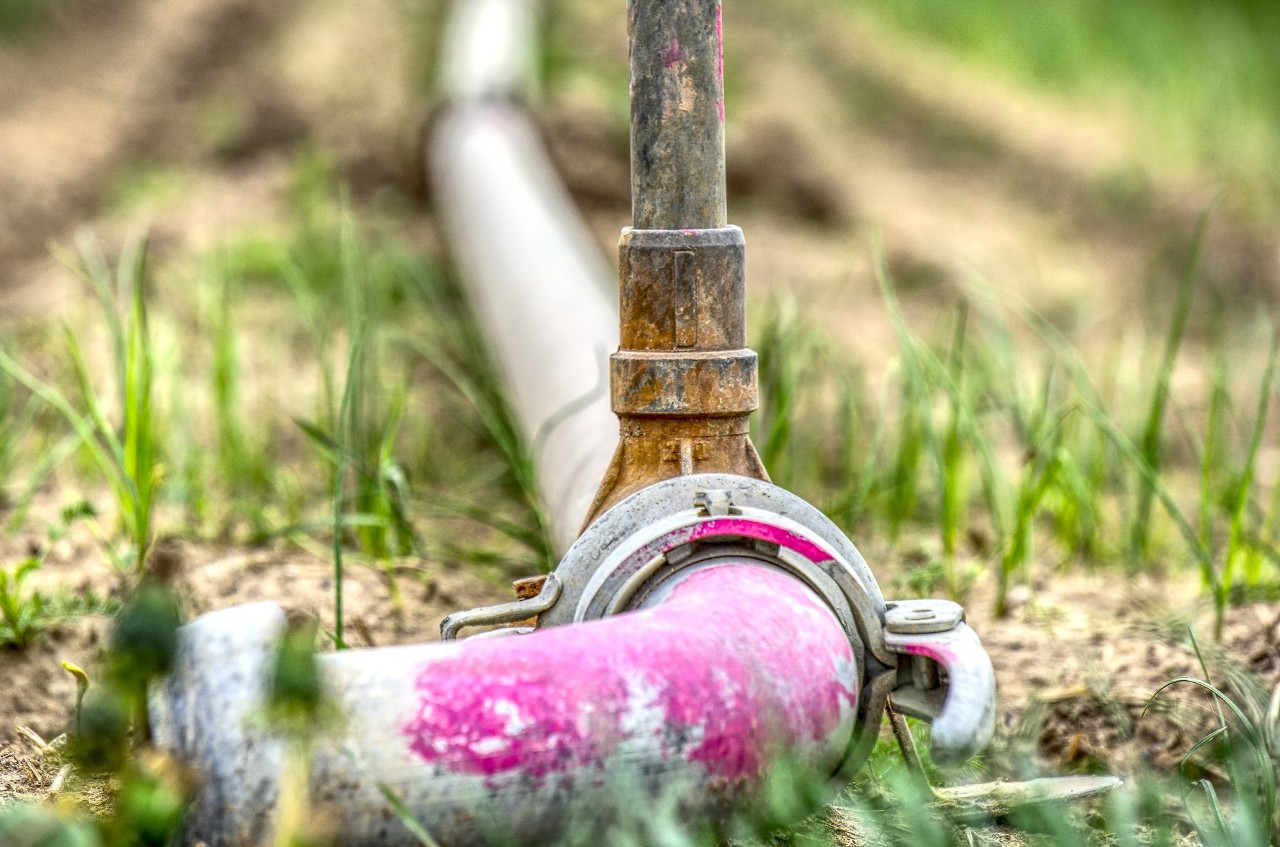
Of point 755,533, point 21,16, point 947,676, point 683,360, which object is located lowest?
point 947,676

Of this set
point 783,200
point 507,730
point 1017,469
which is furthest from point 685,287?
point 783,200

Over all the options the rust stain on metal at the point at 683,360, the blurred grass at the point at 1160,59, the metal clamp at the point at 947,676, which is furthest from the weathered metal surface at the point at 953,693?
the blurred grass at the point at 1160,59

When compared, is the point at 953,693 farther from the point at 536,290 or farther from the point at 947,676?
the point at 536,290

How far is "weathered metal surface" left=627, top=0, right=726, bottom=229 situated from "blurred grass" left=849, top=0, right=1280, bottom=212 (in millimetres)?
4190

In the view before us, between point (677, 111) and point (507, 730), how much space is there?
632 mm

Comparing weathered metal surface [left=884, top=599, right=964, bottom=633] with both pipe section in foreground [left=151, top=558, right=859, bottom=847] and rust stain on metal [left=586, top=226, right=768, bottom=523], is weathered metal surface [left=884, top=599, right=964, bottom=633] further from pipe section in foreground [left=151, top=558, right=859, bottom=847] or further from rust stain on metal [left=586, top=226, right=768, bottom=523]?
rust stain on metal [left=586, top=226, right=768, bottom=523]

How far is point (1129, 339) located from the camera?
360 centimetres

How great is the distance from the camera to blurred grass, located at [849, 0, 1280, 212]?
17.3 ft

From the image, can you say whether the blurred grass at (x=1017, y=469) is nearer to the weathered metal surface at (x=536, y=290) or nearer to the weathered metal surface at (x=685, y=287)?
the weathered metal surface at (x=536, y=290)

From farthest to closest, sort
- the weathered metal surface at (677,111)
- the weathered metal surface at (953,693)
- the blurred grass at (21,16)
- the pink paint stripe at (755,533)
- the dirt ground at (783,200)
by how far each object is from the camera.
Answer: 1. the blurred grass at (21,16)
2. the dirt ground at (783,200)
3. the weathered metal surface at (677,111)
4. the pink paint stripe at (755,533)
5. the weathered metal surface at (953,693)

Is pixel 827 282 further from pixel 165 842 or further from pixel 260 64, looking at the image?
pixel 260 64

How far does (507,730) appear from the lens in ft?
2.83

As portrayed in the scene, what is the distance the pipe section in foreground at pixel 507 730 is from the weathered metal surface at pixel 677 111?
18.1 inches

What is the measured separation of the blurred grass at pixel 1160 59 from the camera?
207 inches
